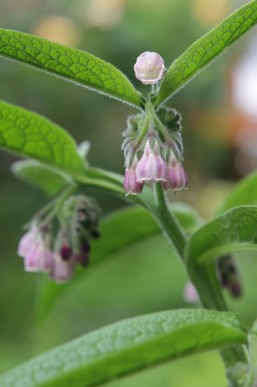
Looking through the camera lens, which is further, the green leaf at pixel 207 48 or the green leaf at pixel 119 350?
the green leaf at pixel 207 48

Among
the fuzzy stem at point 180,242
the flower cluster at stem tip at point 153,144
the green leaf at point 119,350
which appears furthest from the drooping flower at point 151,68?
the green leaf at point 119,350

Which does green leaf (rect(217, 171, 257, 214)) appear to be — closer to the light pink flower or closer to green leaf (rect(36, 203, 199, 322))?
green leaf (rect(36, 203, 199, 322))

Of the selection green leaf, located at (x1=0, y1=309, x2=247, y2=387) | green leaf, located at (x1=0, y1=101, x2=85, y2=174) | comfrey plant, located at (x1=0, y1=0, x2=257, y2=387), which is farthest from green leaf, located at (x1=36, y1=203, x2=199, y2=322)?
green leaf, located at (x1=0, y1=309, x2=247, y2=387)

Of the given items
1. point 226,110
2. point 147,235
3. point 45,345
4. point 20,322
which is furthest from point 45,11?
point 147,235

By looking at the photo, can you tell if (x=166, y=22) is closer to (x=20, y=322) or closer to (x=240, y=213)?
(x=20, y=322)

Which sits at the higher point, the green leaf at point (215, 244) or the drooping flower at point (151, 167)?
the drooping flower at point (151, 167)

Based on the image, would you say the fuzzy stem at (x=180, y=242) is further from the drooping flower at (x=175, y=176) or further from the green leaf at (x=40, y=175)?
the green leaf at (x=40, y=175)
